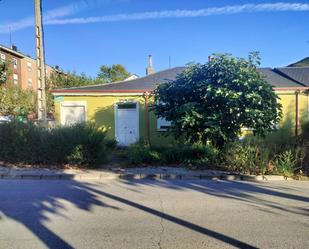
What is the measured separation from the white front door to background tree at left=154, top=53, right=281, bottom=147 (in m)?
5.62

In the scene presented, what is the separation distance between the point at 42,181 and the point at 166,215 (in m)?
4.75

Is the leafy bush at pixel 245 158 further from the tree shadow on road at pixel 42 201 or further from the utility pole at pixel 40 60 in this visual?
the utility pole at pixel 40 60

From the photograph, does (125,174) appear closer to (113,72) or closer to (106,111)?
(106,111)

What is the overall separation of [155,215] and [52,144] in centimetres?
628

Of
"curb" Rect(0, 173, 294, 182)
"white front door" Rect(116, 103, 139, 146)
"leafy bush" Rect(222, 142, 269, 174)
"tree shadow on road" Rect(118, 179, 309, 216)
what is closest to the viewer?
"tree shadow on road" Rect(118, 179, 309, 216)

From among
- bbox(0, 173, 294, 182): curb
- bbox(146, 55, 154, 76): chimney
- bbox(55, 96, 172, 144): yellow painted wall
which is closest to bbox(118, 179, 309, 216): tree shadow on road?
bbox(0, 173, 294, 182): curb

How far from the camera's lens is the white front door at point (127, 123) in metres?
16.7

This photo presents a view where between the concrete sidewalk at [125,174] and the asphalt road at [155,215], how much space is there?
660 mm

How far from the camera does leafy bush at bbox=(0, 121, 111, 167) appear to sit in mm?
10844

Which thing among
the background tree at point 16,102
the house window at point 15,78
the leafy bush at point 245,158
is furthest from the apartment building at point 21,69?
the leafy bush at point 245,158

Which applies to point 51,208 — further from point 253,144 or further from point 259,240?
point 253,144

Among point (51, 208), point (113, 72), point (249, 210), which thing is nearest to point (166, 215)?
point (249, 210)

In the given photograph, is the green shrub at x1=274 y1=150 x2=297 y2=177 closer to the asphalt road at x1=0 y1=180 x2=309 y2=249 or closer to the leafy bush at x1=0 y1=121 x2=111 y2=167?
the asphalt road at x1=0 y1=180 x2=309 y2=249

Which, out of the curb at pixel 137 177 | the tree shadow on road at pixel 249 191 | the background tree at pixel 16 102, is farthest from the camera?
the background tree at pixel 16 102
